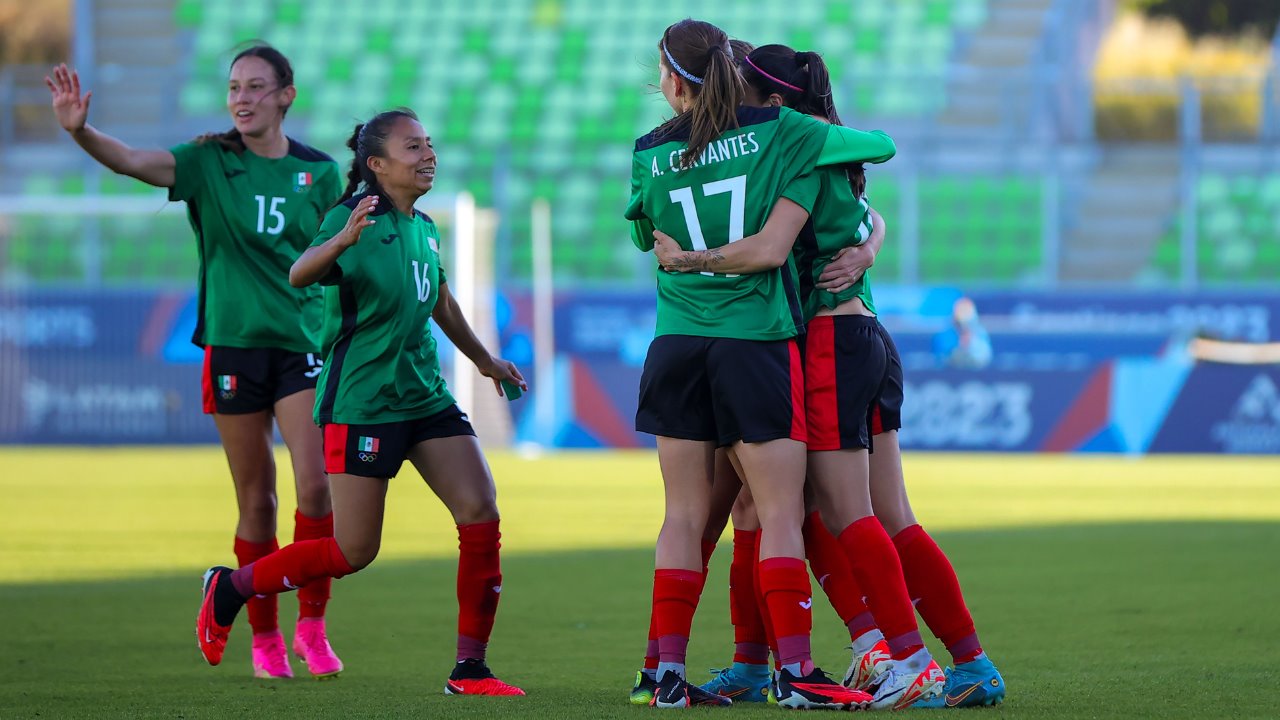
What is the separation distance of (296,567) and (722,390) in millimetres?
1601

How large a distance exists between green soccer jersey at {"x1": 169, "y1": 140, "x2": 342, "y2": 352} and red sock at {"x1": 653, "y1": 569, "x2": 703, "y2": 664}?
1.93m

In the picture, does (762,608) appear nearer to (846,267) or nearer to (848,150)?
(846,267)

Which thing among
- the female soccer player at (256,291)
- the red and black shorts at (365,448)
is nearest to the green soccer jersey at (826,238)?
the red and black shorts at (365,448)

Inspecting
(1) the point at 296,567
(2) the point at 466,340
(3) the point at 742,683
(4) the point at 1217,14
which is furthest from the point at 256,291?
(4) the point at 1217,14

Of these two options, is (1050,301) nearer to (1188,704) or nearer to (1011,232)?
(1011,232)

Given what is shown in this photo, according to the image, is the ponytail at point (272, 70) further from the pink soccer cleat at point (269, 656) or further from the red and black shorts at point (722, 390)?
the red and black shorts at point (722, 390)

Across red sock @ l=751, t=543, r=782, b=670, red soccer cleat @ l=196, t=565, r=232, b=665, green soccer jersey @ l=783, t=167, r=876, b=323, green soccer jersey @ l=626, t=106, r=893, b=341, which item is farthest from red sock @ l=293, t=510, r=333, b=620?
green soccer jersey @ l=783, t=167, r=876, b=323

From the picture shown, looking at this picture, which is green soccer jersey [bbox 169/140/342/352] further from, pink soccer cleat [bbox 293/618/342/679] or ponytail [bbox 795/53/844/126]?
ponytail [bbox 795/53/844/126]

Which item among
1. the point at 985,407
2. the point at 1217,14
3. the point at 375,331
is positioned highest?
the point at 1217,14

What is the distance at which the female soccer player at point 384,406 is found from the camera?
16.6 ft

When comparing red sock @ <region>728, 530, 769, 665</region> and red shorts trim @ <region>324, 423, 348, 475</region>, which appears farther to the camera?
red shorts trim @ <region>324, 423, 348, 475</region>

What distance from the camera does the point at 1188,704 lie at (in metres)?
4.50

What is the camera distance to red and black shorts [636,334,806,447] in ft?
14.5

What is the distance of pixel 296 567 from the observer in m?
5.21
